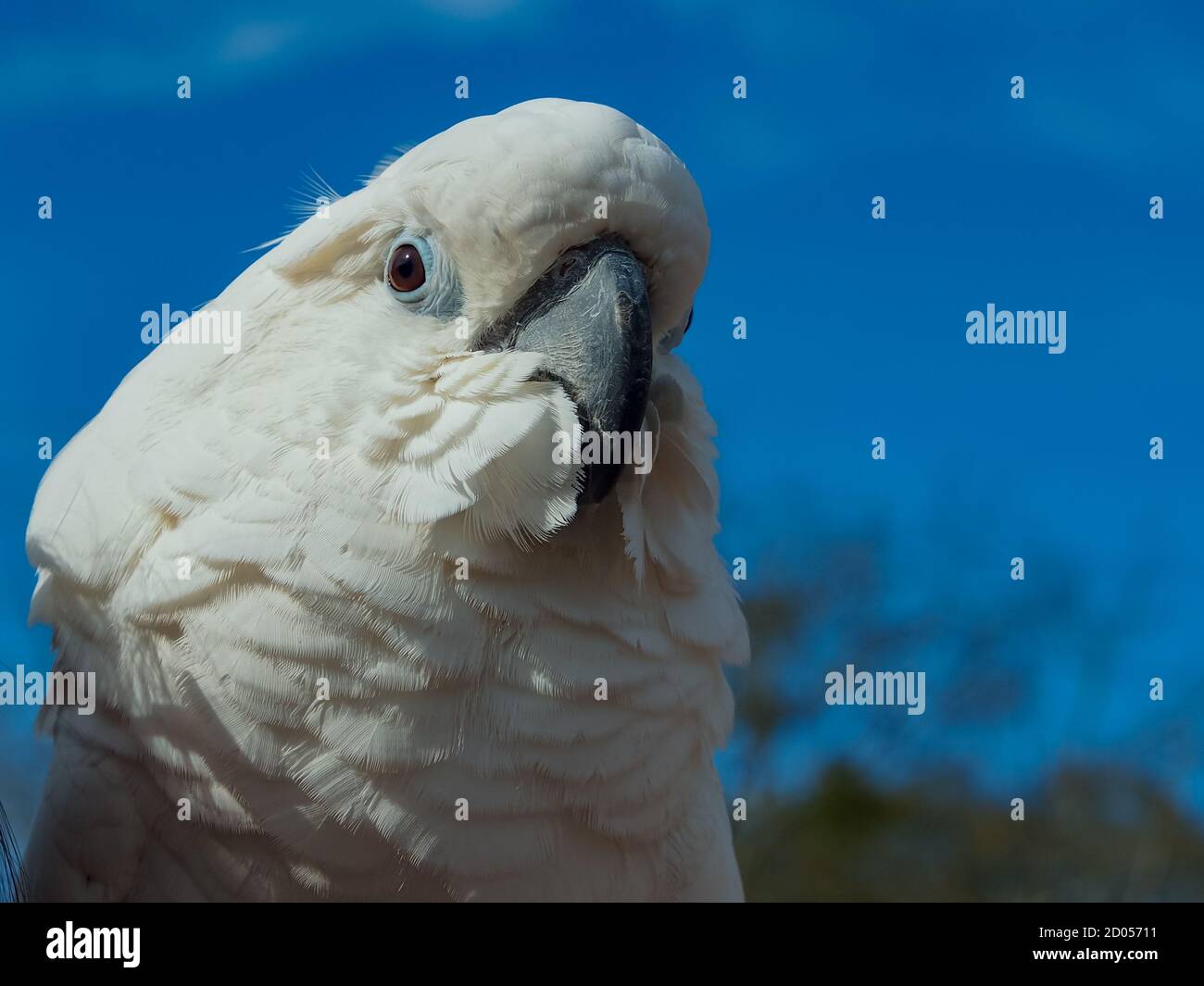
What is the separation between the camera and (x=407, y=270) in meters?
1.91

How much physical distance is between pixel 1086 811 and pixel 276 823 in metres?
4.27

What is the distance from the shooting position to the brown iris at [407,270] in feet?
6.24

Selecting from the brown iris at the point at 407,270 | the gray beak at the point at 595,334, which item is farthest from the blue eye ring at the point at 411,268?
the gray beak at the point at 595,334

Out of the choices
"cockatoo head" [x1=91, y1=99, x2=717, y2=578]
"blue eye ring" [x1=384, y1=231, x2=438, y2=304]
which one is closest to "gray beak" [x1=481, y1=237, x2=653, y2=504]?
"cockatoo head" [x1=91, y1=99, x2=717, y2=578]

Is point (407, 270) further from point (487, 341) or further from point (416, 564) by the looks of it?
point (416, 564)

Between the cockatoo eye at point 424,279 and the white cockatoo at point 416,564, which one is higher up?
the cockatoo eye at point 424,279

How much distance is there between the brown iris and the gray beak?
0.16 m

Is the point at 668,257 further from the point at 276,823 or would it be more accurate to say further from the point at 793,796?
the point at 793,796

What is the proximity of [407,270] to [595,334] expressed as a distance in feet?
1.18

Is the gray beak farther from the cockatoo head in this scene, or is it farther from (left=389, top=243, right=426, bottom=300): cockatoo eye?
(left=389, top=243, right=426, bottom=300): cockatoo eye

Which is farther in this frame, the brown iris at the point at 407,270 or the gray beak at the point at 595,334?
the brown iris at the point at 407,270

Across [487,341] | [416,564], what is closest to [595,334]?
[487,341]

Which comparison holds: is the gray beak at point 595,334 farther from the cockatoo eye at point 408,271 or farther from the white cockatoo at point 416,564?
the cockatoo eye at point 408,271
